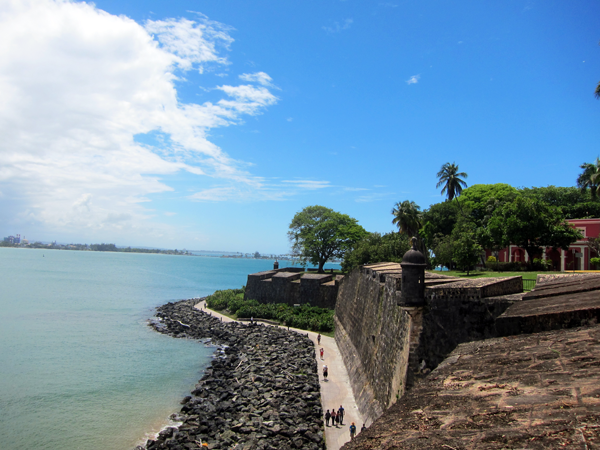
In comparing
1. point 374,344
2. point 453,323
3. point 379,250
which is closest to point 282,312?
point 379,250

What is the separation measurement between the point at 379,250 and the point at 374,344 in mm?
26049

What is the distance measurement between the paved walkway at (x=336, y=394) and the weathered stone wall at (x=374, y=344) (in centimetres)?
46

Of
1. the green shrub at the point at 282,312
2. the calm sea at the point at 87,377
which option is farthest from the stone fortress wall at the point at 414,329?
the green shrub at the point at 282,312

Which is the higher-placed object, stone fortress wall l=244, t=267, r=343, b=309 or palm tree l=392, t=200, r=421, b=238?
palm tree l=392, t=200, r=421, b=238

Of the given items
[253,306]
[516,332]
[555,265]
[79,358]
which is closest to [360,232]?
[253,306]

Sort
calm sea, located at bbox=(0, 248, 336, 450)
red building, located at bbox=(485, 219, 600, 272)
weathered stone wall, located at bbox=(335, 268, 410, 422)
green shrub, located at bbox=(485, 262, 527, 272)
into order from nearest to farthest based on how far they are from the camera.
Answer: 1. weathered stone wall, located at bbox=(335, 268, 410, 422)
2. calm sea, located at bbox=(0, 248, 336, 450)
3. green shrub, located at bbox=(485, 262, 527, 272)
4. red building, located at bbox=(485, 219, 600, 272)

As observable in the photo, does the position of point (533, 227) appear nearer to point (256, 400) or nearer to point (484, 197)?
point (256, 400)

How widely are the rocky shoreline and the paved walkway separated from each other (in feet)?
1.35

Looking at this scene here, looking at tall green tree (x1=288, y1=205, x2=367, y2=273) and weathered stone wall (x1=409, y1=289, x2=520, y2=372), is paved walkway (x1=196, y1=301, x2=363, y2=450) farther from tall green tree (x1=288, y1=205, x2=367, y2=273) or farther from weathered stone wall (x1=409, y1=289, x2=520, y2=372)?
tall green tree (x1=288, y1=205, x2=367, y2=273)

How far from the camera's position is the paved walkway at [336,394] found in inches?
621

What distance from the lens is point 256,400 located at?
2030 centimetres

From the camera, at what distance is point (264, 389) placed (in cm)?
2170

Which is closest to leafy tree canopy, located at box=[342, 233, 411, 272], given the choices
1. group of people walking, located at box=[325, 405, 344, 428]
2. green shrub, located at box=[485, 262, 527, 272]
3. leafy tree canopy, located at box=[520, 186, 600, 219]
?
green shrub, located at box=[485, 262, 527, 272]

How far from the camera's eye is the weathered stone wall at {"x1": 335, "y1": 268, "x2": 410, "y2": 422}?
43.7 feet
